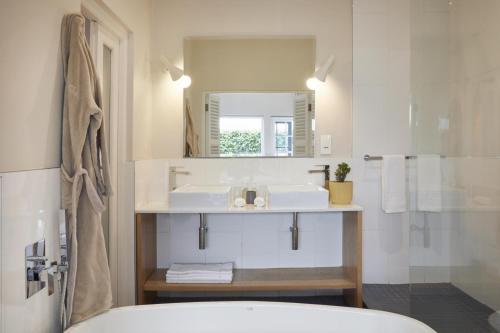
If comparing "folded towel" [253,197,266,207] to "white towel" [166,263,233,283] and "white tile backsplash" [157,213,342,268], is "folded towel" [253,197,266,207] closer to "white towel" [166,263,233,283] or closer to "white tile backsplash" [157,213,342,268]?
"white tile backsplash" [157,213,342,268]

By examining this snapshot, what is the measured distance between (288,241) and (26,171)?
221cm

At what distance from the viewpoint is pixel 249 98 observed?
3.46 m

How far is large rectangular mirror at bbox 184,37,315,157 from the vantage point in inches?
136

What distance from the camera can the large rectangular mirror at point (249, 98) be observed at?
345 centimetres

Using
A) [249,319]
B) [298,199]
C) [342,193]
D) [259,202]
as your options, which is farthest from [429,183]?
[249,319]

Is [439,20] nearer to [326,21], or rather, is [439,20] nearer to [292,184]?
[326,21]

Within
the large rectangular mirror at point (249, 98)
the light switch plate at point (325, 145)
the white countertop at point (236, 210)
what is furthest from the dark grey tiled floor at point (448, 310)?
the large rectangular mirror at point (249, 98)

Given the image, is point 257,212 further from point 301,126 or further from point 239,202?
point 301,126

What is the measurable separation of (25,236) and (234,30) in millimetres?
2372

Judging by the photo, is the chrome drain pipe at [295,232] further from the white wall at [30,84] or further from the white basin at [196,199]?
the white wall at [30,84]

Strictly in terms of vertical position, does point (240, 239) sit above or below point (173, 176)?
below

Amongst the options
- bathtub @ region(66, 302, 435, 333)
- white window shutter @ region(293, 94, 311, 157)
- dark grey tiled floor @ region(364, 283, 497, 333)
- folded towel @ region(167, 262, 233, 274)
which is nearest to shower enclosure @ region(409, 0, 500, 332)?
dark grey tiled floor @ region(364, 283, 497, 333)

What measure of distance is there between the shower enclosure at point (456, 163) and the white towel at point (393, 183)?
663 mm

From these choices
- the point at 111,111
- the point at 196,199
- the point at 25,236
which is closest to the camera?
the point at 25,236
